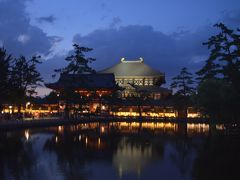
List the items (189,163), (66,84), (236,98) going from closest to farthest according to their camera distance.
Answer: (189,163) < (236,98) < (66,84)

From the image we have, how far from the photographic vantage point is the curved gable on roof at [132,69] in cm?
9412

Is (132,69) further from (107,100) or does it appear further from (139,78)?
(107,100)

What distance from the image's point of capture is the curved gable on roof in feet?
309

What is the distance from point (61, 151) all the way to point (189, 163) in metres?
7.87

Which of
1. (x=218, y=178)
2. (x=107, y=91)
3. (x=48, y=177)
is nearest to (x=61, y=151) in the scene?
(x=48, y=177)

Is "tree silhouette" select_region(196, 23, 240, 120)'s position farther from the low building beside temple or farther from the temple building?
the temple building

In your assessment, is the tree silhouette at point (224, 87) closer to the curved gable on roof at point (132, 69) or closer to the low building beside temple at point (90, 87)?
the low building beside temple at point (90, 87)

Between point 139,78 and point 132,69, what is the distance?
3.74 m

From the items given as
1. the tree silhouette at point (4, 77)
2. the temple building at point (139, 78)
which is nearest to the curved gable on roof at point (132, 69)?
the temple building at point (139, 78)

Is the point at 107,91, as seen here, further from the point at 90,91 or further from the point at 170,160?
the point at 170,160

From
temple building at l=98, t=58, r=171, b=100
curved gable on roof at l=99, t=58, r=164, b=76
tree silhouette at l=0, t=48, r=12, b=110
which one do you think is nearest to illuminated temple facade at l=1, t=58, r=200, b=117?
temple building at l=98, t=58, r=171, b=100

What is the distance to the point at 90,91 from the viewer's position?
72000mm

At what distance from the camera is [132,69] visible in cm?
9619

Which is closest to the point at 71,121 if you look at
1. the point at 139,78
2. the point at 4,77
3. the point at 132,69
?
the point at 4,77
